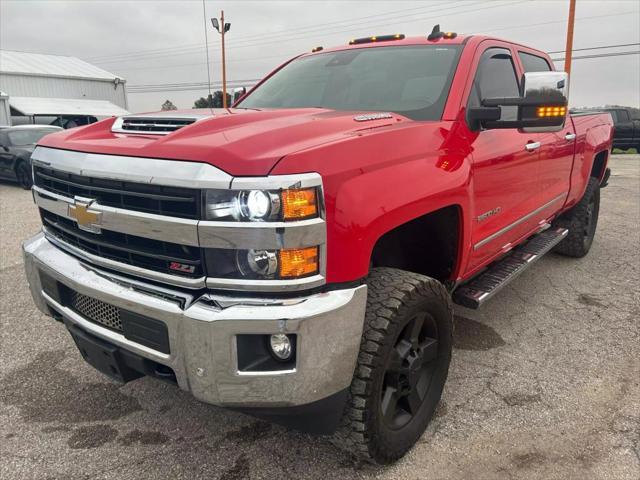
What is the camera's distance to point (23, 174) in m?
11.4

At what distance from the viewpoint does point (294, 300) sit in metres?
1.75

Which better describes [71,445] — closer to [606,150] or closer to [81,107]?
[606,150]

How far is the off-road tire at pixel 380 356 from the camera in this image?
2.01 meters

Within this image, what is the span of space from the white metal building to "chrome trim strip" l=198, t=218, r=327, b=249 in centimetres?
2864

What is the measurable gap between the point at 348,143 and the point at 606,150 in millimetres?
4625

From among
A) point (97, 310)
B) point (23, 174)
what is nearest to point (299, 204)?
point (97, 310)

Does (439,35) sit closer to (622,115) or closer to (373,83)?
(373,83)

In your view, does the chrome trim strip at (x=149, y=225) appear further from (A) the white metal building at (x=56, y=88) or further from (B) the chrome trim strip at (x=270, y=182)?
(A) the white metal building at (x=56, y=88)

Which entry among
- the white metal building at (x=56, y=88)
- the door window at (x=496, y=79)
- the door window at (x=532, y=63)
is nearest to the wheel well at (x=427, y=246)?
the door window at (x=496, y=79)

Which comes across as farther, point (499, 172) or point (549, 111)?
point (499, 172)

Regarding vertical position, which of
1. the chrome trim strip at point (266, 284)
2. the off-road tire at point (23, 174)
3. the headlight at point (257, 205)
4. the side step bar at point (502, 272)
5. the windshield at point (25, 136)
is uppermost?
the headlight at point (257, 205)

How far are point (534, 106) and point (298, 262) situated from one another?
4.98ft

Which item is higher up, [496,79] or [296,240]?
[496,79]

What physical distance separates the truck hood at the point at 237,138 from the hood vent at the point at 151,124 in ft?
0.12
